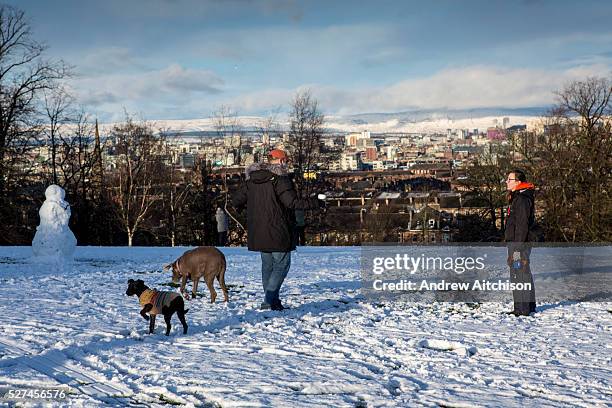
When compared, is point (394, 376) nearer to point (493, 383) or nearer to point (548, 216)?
point (493, 383)

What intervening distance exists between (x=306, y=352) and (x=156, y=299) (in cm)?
173

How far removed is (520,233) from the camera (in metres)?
9.16

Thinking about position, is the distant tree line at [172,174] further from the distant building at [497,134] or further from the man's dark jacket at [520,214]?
the man's dark jacket at [520,214]

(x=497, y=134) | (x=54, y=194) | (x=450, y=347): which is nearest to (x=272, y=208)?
(x=450, y=347)

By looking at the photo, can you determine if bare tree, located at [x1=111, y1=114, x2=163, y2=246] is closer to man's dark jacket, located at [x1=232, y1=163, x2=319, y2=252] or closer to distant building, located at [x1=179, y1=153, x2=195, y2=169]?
distant building, located at [x1=179, y1=153, x2=195, y2=169]

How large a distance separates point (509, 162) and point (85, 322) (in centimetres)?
3310

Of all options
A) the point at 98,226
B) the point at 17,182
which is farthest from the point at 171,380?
the point at 98,226

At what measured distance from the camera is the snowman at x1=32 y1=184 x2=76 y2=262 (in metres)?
15.0

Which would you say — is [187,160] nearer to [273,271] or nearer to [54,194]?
[54,194]

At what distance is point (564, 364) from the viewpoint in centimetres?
673

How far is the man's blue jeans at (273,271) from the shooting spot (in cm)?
917

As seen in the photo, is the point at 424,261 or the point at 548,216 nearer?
the point at 424,261

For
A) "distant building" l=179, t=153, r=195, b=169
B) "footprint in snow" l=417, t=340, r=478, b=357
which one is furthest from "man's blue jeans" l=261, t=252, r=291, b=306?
"distant building" l=179, t=153, r=195, b=169

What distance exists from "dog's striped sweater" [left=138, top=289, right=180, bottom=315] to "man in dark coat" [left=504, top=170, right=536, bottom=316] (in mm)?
4542
